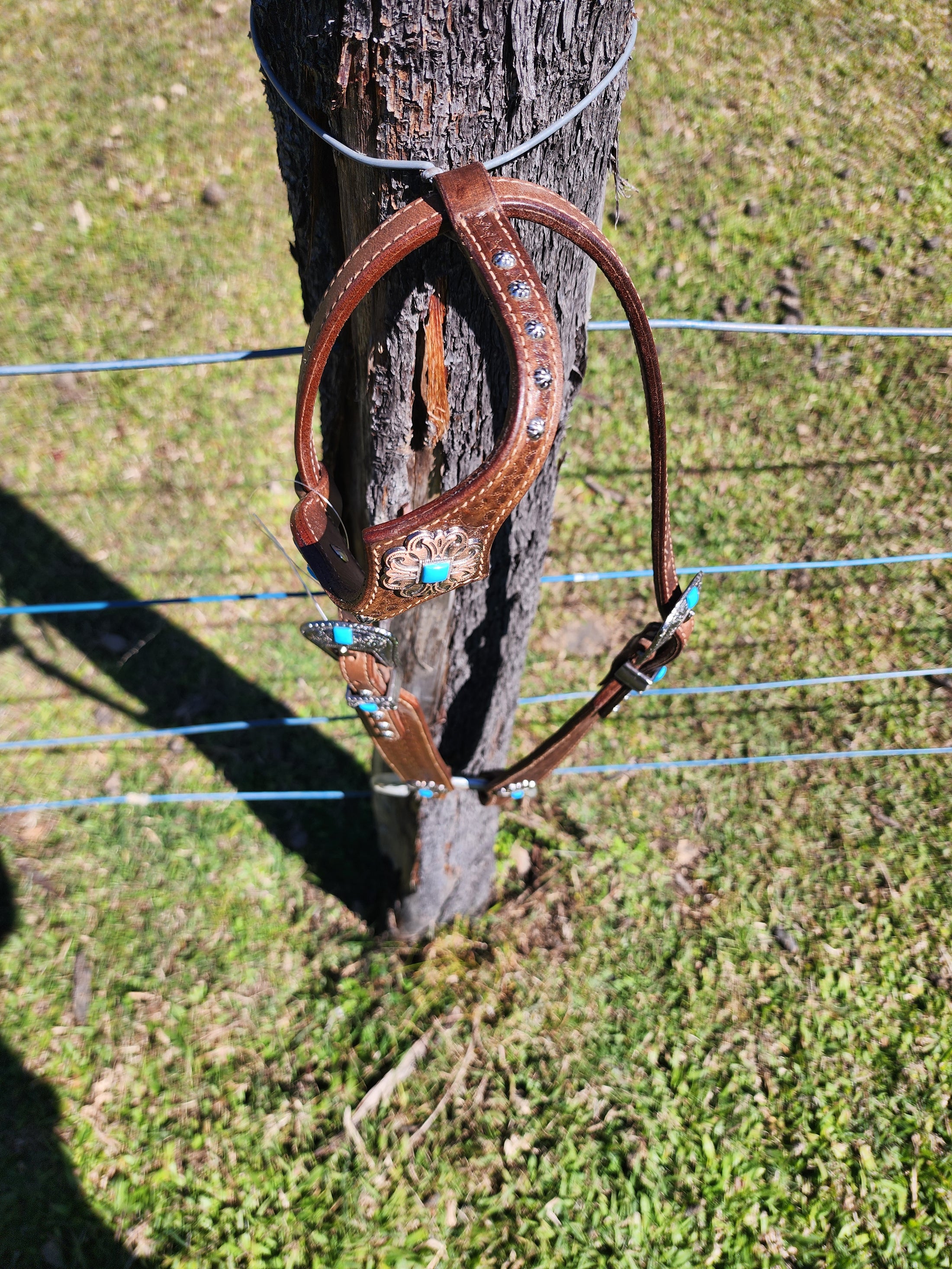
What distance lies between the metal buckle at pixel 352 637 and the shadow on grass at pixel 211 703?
5.29ft

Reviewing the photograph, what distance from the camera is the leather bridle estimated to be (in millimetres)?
1163

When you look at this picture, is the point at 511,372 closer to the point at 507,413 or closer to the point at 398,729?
the point at 507,413

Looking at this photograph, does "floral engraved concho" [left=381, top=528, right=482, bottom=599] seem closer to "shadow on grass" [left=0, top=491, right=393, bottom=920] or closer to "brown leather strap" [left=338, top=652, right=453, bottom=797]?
"brown leather strap" [left=338, top=652, right=453, bottom=797]

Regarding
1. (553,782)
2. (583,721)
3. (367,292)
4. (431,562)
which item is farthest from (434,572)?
(553,782)

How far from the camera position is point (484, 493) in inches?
47.1

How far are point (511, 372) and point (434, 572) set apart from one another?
0.30 m

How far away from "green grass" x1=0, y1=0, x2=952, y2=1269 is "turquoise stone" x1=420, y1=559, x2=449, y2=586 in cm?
104

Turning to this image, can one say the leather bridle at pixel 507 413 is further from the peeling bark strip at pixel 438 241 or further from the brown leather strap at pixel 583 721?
the brown leather strap at pixel 583 721

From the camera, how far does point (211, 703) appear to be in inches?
139

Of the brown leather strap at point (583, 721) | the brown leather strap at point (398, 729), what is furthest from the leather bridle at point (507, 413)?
the brown leather strap at point (583, 721)

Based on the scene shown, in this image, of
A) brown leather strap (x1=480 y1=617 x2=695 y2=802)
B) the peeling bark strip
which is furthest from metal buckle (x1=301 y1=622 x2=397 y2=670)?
brown leather strap (x1=480 y1=617 x2=695 y2=802)

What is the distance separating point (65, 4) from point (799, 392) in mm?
5435

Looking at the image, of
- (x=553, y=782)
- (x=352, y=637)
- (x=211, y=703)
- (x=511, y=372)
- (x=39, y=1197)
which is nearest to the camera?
(x=511, y=372)

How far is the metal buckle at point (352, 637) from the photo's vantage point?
145 centimetres
